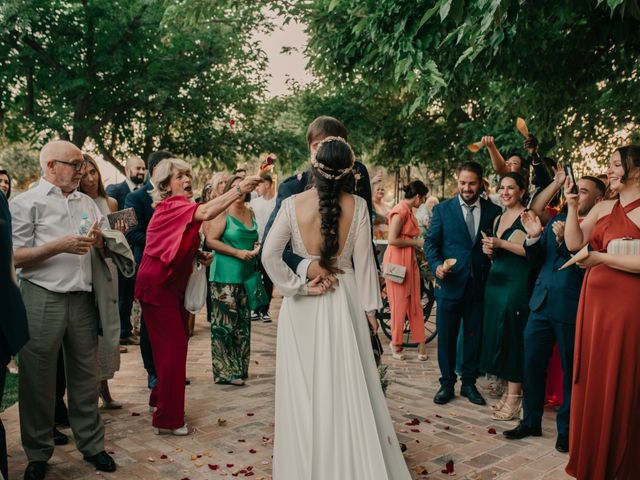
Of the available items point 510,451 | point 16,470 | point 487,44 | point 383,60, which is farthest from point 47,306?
point 383,60

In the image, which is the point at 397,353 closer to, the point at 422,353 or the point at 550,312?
the point at 422,353

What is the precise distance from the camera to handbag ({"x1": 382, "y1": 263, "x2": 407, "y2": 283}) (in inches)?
318

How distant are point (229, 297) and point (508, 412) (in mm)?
3074

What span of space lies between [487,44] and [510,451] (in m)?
3.85

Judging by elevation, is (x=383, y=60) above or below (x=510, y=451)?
above

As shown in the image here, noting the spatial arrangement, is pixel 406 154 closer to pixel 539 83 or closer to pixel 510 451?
pixel 539 83

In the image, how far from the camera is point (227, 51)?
61.8 ft

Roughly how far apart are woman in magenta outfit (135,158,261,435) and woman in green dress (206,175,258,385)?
1.41 m

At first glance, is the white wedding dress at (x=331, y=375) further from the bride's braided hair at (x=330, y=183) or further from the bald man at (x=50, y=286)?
the bald man at (x=50, y=286)

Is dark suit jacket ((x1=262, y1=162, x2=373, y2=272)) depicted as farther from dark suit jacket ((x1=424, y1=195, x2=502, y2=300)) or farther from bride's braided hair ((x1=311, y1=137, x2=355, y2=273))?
dark suit jacket ((x1=424, y1=195, x2=502, y2=300))

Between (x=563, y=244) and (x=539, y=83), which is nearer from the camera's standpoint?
(x=563, y=244)

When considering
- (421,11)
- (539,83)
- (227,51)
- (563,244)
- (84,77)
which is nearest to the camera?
(563,244)

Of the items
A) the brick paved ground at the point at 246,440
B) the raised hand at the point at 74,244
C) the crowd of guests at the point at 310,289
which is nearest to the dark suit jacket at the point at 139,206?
the crowd of guests at the point at 310,289

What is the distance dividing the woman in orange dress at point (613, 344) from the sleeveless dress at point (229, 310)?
370 cm
